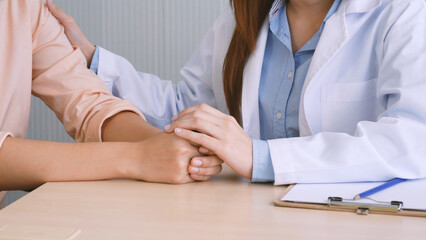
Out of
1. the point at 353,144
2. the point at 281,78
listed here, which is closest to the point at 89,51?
the point at 281,78

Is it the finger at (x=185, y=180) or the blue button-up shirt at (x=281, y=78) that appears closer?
the finger at (x=185, y=180)

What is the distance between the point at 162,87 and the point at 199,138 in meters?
0.73

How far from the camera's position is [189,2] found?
10.3 feet

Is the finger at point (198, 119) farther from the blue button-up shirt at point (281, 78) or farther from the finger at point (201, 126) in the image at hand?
the blue button-up shirt at point (281, 78)

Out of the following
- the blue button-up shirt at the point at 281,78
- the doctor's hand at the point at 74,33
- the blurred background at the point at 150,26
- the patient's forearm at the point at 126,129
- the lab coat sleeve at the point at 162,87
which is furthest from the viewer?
the blurred background at the point at 150,26

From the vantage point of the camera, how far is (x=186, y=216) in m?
0.82

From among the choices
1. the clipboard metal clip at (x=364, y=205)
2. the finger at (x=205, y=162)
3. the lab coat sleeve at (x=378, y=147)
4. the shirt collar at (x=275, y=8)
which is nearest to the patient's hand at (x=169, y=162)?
the finger at (x=205, y=162)

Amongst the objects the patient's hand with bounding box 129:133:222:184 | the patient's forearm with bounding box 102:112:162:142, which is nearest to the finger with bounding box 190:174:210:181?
the patient's hand with bounding box 129:133:222:184

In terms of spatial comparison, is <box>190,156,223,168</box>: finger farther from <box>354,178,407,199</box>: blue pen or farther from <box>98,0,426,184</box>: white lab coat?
<box>354,178,407,199</box>: blue pen

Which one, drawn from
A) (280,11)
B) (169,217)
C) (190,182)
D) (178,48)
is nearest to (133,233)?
(169,217)

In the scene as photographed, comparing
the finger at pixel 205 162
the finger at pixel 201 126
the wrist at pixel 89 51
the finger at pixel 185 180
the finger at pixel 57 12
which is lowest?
the finger at pixel 185 180

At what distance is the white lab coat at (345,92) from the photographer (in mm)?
1057

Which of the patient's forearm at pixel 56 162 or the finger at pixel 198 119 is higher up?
the finger at pixel 198 119

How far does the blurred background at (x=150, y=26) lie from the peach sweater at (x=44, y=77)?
166 centimetres
